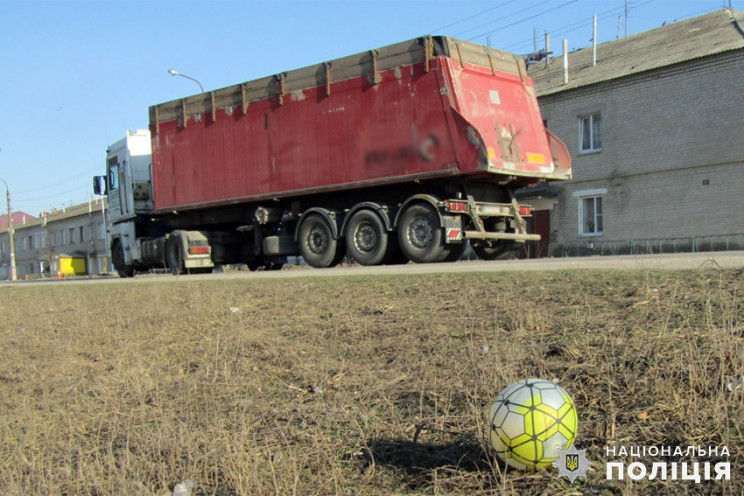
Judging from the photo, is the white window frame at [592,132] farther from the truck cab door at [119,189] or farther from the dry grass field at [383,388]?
the dry grass field at [383,388]

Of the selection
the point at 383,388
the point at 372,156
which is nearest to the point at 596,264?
the point at 383,388

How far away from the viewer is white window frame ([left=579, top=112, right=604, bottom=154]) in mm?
26219

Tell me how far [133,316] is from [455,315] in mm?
4438

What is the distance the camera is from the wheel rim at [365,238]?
539 inches

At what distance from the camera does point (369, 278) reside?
27.4 ft

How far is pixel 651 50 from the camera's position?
86.5 feet

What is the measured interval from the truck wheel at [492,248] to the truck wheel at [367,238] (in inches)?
79.4

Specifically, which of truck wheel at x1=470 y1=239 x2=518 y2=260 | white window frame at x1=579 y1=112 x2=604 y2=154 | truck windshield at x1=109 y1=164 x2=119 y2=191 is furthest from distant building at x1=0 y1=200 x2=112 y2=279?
truck wheel at x1=470 y1=239 x2=518 y2=260

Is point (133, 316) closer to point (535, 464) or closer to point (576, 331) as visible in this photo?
point (576, 331)

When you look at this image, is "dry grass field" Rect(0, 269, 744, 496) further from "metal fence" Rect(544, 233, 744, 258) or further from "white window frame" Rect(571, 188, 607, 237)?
"white window frame" Rect(571, 188, 607, 237)

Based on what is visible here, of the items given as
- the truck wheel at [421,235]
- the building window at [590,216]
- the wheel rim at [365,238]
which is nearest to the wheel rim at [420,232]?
the truck wheel at [421,235]

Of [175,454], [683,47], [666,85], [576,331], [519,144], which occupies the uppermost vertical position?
[683,47]

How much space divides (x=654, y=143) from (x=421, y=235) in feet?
49.3

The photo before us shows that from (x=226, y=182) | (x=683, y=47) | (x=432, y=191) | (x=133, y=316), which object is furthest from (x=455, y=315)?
(x=683, y=47)
